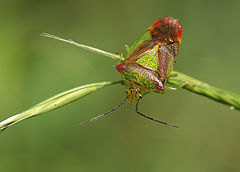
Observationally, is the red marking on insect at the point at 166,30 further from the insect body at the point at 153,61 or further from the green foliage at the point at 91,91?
the green foliage at the point at 91,91

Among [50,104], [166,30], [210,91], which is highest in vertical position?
[166,30]

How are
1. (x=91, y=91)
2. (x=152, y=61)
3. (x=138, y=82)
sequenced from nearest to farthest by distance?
(x=91, y=91) → (x=138, y=82) → (x=152, y=61)

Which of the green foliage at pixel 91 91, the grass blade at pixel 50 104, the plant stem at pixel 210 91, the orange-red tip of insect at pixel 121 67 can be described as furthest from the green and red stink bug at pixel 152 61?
the grass blade at pixel 50 104

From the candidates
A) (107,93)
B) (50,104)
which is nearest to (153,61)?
(50,104)

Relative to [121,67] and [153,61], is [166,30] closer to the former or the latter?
[153,61]

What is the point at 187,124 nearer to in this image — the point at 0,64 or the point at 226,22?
the point at 226,22

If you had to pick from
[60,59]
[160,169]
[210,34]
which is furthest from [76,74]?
[210,34]

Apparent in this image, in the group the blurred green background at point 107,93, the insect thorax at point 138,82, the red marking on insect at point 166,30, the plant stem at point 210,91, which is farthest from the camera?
the blurred green background at point 107,93
